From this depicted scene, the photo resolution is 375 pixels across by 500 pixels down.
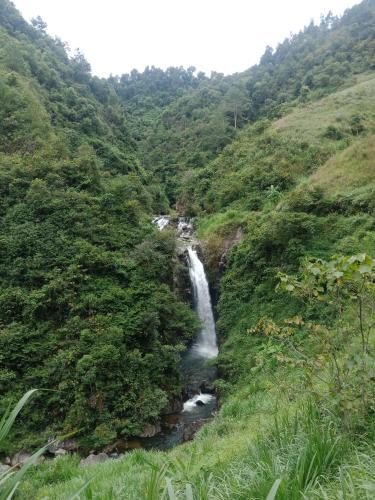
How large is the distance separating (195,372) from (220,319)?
7.96ft

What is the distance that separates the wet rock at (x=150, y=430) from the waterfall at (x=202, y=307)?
5.57 metres

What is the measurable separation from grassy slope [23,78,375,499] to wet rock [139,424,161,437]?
95.1 inches

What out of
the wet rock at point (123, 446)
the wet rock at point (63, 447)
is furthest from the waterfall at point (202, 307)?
the wet rock at point (63, 447)

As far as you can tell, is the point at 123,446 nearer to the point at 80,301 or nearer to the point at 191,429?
the point at 191,429

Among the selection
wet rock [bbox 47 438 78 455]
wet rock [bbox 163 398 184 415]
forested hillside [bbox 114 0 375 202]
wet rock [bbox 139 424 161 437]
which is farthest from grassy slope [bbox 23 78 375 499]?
forested hillside [bbox 114 0 375 202]

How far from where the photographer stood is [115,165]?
2905 centimetres

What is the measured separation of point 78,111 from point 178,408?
94.7 ft

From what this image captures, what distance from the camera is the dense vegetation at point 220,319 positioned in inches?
111

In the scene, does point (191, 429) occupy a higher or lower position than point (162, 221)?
lower

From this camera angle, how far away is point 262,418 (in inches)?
221

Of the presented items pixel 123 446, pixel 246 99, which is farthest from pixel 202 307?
pixel 246 99

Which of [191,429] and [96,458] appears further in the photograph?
[191,429]

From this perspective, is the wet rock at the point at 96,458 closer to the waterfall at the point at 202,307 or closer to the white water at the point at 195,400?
the white water at the point at 195,400

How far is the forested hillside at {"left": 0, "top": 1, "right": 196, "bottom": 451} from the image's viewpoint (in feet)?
34.7
